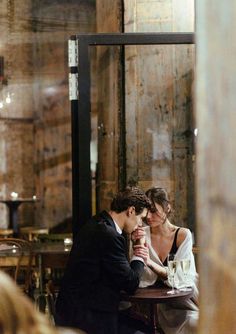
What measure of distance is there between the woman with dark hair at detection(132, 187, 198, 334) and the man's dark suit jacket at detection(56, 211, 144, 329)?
13.6 inches

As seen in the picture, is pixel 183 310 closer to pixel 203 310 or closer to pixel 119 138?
pixel 119 138

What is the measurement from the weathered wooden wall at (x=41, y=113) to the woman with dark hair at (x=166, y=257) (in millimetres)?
6855

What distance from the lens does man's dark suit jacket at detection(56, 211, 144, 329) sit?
361cm

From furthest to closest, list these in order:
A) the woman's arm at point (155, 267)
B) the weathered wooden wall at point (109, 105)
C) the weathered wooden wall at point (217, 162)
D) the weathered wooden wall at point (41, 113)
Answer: the weathered wooden wall at point (41, 113)
the weathered wooden wall at point (109, 105)
the woman's arm at point (155, 267)
the weathered wooden wall at point (217, 162)

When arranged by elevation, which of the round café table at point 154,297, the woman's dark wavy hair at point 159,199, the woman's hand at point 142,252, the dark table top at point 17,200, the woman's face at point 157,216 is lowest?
the round café table at point 154,297

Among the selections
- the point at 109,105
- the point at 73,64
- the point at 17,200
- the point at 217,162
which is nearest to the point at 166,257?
the point at 73,64

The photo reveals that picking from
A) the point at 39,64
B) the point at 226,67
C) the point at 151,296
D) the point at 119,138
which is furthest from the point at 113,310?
the point at 39,64

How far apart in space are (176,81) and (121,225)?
1.66 m

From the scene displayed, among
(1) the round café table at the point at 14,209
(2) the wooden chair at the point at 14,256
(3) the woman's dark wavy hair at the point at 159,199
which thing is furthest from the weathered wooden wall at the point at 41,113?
(3) the woman's dark wavy hair at the point at 159,199

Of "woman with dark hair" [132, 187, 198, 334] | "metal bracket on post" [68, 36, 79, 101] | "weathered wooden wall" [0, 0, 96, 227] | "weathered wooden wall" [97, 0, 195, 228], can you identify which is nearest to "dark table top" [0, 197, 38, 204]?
"weathered wooden wall" [0, 0, 96, 227]

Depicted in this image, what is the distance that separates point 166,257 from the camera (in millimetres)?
4301

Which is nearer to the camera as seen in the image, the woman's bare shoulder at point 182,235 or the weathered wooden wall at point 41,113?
the woman's bare shoulder at point 182,235

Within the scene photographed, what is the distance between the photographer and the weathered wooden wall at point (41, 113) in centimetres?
1103

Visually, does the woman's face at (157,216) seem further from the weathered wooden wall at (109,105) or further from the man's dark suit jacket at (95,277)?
the weathered wooden wall at (109,105)
